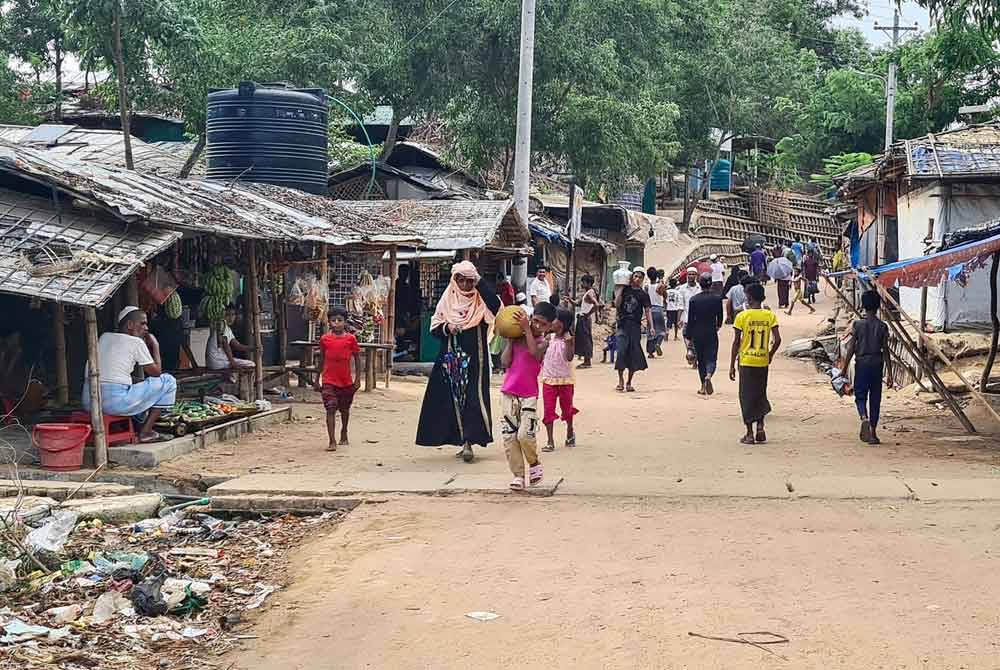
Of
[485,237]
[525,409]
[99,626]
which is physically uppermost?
[485,237]

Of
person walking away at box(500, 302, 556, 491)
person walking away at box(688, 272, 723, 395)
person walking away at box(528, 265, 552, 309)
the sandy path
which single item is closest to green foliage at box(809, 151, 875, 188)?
person walking away at box(528, 265, 552, 309)

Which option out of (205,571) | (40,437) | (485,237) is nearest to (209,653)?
(205,571)

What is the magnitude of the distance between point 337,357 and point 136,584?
477cm

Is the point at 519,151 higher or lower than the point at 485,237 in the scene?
higher

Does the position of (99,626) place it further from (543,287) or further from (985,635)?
(543,287)

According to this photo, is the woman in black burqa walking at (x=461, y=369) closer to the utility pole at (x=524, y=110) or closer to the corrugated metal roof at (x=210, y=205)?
the corrugated metal roof at (x=210, y=205)

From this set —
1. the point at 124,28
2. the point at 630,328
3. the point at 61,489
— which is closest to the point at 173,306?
the point at 61,489

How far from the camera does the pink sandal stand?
902cm

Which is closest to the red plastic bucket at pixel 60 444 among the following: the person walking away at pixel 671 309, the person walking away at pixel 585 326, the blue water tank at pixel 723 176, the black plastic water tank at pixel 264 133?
the black plastic water tank at pixel 264 133

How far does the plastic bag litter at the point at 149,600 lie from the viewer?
6.30 m

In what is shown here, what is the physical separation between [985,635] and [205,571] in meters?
4.50

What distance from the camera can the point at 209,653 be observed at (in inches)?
222

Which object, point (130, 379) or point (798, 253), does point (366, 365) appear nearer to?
point (130, 379)

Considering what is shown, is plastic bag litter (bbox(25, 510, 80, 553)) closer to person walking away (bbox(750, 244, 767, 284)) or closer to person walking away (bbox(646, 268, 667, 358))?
person walking away (bbox(646, 268, 667, 358))
